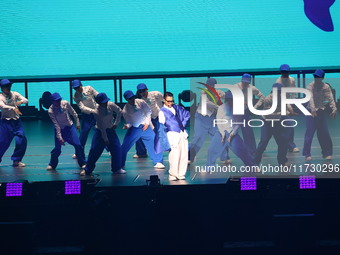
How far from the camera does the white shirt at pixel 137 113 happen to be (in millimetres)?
10523

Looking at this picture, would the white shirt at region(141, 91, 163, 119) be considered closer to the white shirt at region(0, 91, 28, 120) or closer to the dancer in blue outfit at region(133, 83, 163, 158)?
the dancer in blue outfit at region(133, 83, 163, 158)

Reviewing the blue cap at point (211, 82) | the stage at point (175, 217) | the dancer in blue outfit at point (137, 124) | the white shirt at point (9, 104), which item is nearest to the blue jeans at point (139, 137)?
the dancer in blue outfit at point (137, 124)

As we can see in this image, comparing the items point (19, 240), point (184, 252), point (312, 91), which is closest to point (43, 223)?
point (19, 240)

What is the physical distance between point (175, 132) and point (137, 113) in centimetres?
121

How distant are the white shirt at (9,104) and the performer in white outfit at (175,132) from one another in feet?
9.51

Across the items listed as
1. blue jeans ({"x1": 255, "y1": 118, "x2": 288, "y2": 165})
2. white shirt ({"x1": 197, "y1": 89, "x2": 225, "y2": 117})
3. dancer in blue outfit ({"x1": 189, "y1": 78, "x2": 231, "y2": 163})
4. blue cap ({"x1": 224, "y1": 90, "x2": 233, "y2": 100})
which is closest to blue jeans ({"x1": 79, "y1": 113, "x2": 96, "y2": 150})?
dancer in blue outfit ({"x1": 189, "y1": 78, "x2": 231, "y2": 163})

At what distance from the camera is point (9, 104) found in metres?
11.0

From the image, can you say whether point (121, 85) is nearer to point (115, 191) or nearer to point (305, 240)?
point (115, 191)

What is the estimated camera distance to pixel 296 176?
919cm

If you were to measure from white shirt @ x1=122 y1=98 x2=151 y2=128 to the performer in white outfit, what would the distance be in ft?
3.49

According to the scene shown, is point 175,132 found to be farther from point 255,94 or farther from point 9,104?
point 9,104

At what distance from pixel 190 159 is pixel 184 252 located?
10.8ft

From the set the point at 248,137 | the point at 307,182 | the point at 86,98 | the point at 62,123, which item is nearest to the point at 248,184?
the point at 307,182

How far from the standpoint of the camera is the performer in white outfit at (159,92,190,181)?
31.2 ft
